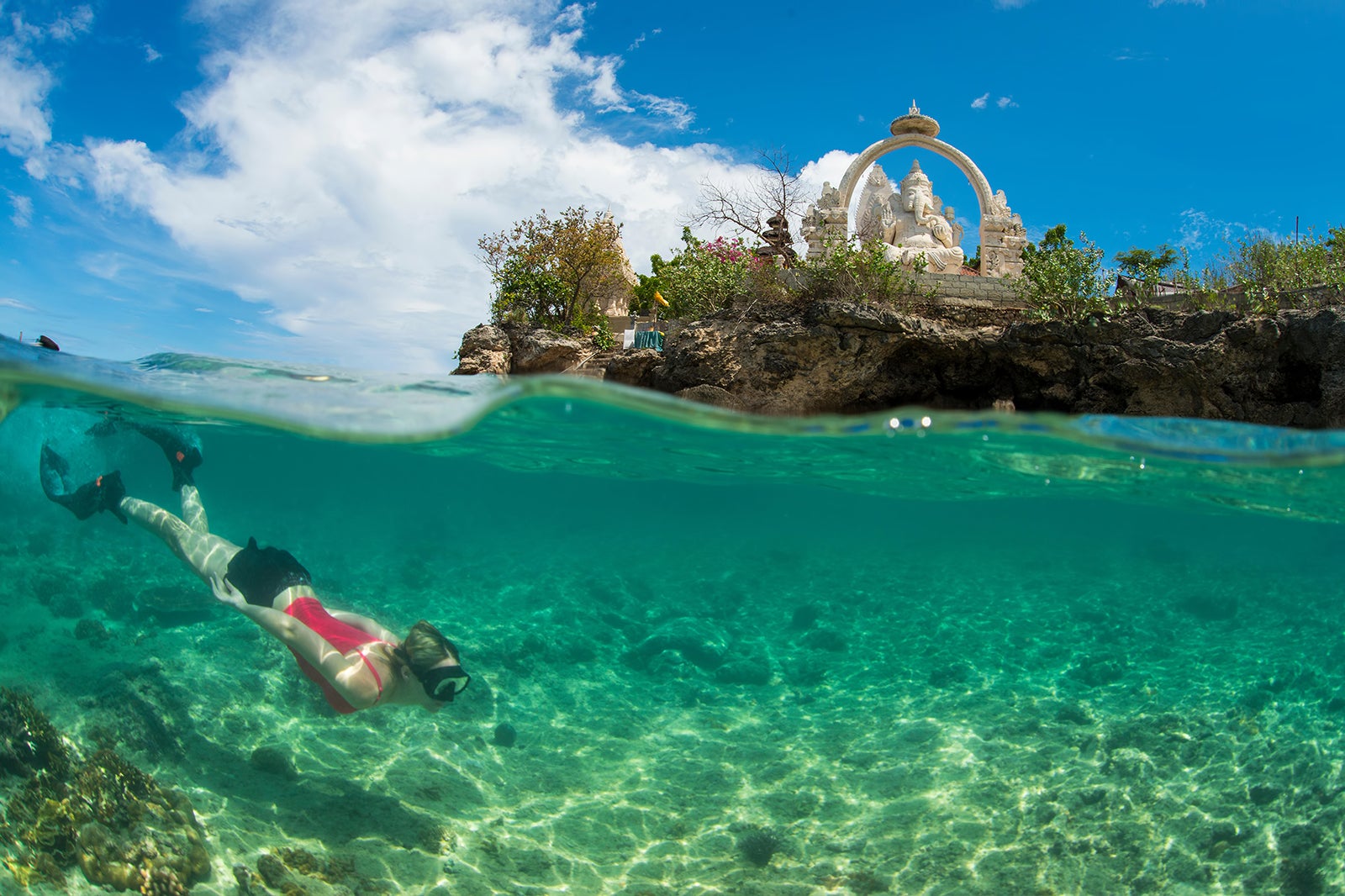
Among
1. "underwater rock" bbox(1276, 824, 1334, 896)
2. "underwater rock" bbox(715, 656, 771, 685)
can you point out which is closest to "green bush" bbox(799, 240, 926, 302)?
"underwater rock" bbox(715, 656, 771, 685)

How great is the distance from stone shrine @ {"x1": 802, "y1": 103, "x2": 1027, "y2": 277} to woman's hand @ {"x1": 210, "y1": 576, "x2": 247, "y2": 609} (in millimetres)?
21254

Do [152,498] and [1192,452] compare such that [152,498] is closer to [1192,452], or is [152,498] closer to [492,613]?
[492,613]

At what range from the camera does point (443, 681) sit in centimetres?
732

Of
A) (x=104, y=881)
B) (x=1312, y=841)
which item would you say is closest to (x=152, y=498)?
(x=104, y=881)

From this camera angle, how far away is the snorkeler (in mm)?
7340

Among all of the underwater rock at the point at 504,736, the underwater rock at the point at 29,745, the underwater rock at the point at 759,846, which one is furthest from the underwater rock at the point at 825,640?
the underwater rock at the point at 29,745

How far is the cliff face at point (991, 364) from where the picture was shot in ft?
48.7

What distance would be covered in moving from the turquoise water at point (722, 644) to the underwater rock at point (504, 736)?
64mm

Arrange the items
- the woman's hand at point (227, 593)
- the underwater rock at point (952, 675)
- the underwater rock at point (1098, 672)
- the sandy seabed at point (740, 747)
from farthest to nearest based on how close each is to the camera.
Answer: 1. the underwater rock at point (1098, 672)
2. the underwater rock at point (952, 675)
3. the woman's hand at point (227, 593)
4. the sandy seabed at point (740, 747)

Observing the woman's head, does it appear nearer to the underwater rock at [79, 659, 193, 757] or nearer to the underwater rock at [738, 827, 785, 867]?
the underwater rock at [79, 659, 193, 757]

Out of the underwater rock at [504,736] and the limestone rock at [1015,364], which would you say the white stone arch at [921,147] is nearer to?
the limestone rock at [1015,364]

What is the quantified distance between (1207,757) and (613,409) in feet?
26.2

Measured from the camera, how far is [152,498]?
13445 millimetres

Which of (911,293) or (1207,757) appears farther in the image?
(911,293)
